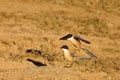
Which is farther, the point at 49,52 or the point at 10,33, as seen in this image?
the point at 10,33

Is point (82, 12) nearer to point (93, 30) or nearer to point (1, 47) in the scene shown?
point (93, 30)

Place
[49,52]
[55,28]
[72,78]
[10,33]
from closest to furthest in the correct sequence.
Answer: [72,78]
[49,52]
[10,33]
[55,28]

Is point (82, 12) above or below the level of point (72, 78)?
below

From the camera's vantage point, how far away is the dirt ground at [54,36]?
10731mm

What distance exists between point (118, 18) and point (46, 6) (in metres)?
2.72

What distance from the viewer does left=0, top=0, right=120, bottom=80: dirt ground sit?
10731mm

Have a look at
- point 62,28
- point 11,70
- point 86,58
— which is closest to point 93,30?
point 62,28

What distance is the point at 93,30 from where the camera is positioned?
618 inches

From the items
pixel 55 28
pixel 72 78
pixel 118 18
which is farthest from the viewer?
pixel 118 18

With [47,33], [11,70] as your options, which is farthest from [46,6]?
[11,70]

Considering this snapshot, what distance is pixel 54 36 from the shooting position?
14.5 m

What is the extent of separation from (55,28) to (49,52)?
2834mm

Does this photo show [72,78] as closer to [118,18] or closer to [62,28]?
[62,28]

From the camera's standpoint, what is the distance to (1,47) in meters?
12.6
